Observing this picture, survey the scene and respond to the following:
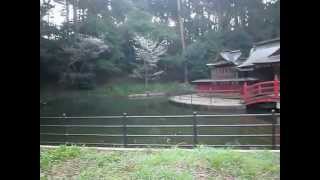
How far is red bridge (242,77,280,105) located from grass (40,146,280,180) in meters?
3.32

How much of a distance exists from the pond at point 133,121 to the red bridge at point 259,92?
36 centimetres

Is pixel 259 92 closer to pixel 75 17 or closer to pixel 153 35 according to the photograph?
pixel 153 35

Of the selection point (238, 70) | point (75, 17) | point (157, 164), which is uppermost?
point (75, 17)

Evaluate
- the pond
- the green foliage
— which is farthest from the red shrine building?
the green foliage

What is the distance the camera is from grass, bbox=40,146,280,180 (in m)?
2.84

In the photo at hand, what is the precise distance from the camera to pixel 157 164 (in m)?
3.14

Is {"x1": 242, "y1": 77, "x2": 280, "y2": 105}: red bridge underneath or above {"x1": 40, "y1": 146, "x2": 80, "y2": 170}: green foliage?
above

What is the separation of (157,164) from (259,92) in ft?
14.3

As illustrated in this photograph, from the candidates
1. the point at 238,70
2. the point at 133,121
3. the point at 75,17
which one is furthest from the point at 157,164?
the point at 238,70

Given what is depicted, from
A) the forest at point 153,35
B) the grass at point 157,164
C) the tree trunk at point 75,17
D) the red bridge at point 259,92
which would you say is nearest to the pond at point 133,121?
the red bridge at point 259,92

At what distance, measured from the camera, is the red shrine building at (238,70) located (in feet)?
22.9

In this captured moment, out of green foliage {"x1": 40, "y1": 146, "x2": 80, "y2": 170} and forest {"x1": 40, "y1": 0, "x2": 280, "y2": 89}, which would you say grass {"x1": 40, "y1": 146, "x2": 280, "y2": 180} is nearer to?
green foliage {"x1": 40, "y1": 146, "x2": 80, "y2": 170}
